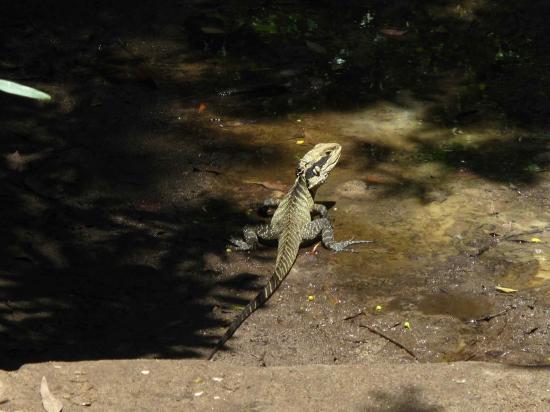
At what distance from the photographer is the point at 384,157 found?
8539 mm

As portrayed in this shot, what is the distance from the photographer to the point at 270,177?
27.7 feet

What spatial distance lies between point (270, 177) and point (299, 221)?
88 cm

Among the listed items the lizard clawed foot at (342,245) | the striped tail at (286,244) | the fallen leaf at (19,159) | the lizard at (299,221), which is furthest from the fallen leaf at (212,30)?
the lizard clawed foot at (342,245)

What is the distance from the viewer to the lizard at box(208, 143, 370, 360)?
7312mm

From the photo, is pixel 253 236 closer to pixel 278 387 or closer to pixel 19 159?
pixel 19 159

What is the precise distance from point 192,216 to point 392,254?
5.31ft

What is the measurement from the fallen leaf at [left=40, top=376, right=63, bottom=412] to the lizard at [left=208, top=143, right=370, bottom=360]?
7.40 feet

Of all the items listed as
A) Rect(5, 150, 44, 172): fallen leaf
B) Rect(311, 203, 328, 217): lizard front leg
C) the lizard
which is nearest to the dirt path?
the lizard

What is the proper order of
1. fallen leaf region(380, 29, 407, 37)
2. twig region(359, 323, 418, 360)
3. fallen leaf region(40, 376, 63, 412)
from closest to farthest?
fallen leaf region(40, 376, 63, 412), twig region(359, 323, 418, 360), fallen leaf region(380, 29, 407, 37)

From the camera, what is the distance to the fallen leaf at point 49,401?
4.77m

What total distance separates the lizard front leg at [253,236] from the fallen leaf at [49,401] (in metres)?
2.77

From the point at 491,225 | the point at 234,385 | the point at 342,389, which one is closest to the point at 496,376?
the point at 342,389

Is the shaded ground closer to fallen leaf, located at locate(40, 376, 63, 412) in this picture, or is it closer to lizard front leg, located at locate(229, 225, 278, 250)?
lizard front leg, located at locate(229, 225, 278, 250)

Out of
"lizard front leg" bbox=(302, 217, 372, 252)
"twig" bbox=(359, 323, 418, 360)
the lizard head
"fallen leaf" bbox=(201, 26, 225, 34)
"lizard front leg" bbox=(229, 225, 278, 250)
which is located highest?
"fallen leaf" bbox=(201, 26, 225, 34)
